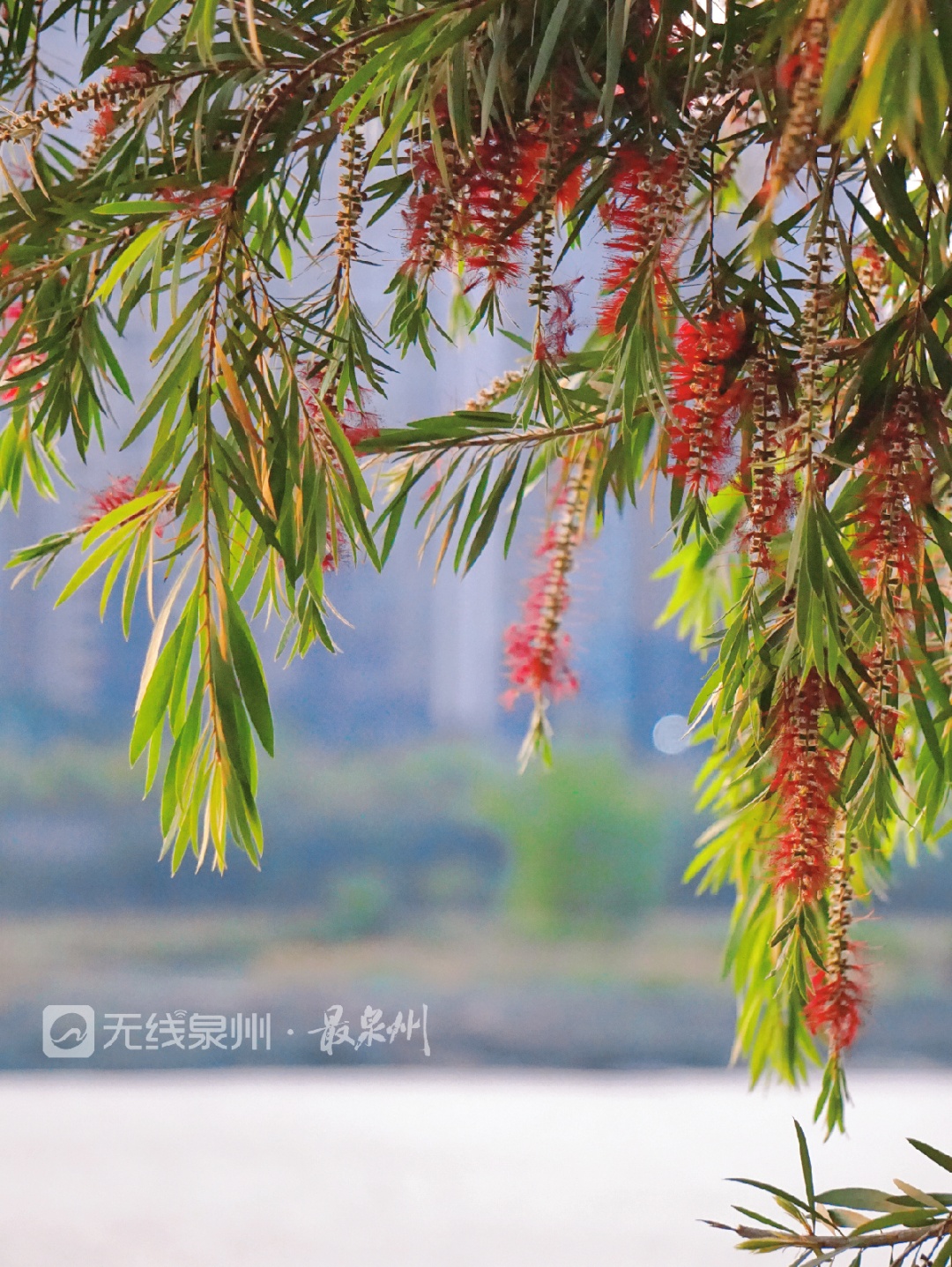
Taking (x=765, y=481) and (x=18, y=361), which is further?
(x=18, y=361)

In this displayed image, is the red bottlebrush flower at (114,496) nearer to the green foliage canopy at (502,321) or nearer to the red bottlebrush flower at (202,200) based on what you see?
the green foliage canopy at (502,321)

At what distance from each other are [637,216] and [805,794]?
336 mm

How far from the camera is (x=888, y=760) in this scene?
0.69 meters

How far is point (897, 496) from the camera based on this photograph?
65 centimetres

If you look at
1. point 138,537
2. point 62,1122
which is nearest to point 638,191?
point 138,537

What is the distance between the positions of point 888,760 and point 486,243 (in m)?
0.38

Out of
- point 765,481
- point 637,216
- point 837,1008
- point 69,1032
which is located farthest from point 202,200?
point 69,1032

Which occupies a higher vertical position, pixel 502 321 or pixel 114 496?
pixel 502 321

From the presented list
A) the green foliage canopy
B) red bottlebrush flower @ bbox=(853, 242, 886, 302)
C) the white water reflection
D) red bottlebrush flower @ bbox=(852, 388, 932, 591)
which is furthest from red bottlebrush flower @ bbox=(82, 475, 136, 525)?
the white water reflection

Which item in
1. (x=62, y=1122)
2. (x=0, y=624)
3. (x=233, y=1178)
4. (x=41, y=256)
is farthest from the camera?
(x=0, y=624)

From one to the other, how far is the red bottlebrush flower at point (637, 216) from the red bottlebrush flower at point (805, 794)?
25 centimetres

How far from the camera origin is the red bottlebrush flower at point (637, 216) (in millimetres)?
641

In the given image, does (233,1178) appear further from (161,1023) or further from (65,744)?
(65,744)

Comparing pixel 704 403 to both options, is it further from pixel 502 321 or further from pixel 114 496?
pixel 114 496
